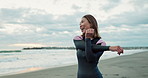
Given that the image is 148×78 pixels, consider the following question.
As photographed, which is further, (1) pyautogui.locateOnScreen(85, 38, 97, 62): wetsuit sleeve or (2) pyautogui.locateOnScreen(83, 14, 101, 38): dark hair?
(2) pyautogui.locateOnScreen(83, 14, 101, 38): dark hair

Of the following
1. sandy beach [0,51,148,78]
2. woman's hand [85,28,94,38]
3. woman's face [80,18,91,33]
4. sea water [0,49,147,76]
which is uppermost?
woman's face [80,18,91,33]

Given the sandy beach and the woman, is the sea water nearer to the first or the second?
the sandy beach

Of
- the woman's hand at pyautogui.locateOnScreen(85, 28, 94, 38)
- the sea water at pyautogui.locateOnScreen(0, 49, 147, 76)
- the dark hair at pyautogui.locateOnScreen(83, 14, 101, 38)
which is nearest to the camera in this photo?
the woman's hand at pyautogui.locateOnScreen(85, 28, 94, 38)

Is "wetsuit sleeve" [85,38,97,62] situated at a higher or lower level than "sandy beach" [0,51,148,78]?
higher

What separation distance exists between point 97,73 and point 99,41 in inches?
14.9

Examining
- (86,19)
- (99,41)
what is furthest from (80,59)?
(86,19)

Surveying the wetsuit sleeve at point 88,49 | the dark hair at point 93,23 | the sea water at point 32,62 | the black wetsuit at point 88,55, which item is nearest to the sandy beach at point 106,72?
the sea water at point 32,62

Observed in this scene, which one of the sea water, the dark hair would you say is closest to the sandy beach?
the sea water

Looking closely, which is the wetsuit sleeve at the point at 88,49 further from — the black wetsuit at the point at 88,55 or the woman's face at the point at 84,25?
the woman's face at the point at 84,25

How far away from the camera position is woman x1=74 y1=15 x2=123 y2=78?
2.27 meters

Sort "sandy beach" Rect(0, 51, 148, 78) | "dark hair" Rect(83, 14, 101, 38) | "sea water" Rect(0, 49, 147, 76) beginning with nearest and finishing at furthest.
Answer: "dark hair" Rect(83, 14, 101, 38), "sandy beach" Rect(0, 51, 148, 78), "sea water" Rect(0, 49, 147, 76)

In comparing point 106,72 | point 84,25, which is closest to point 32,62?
point 106,72

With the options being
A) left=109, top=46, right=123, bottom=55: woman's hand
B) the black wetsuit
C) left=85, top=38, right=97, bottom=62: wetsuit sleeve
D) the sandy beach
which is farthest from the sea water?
left=109, top=46, right=123, bottom=55: woman's hand

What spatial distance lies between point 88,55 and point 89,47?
98 mm
